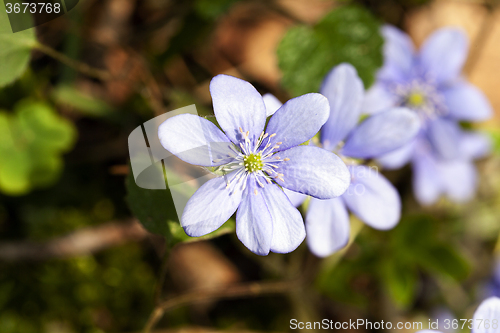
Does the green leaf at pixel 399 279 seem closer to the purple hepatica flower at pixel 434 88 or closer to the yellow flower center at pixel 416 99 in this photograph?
the purple hepatica flower at pixel 434 88

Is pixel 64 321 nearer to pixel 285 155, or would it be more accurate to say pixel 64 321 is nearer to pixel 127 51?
pixel 127 51

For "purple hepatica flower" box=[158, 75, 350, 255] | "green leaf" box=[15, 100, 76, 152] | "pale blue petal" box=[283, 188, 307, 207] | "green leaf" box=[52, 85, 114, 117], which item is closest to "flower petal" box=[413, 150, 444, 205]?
"pale blue petal" box=[283, 188, 307, 207]

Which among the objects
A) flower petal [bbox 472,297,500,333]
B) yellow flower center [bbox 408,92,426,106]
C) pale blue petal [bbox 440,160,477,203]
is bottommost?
pale blue petal [bbox 440,160,477,203]

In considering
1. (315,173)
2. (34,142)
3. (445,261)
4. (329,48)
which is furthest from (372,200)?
(34,142)

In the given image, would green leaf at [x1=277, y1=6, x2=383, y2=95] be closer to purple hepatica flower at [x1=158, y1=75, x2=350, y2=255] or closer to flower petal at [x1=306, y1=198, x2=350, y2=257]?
flower petal at [x1=306, y1=198, x2=350, y2=257]

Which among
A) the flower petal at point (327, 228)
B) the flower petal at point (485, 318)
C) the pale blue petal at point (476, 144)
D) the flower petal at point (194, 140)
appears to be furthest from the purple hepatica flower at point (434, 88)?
the flower petal at point (194, 140)

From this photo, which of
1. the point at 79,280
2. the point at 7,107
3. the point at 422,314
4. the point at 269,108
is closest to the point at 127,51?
the point at 7,107
